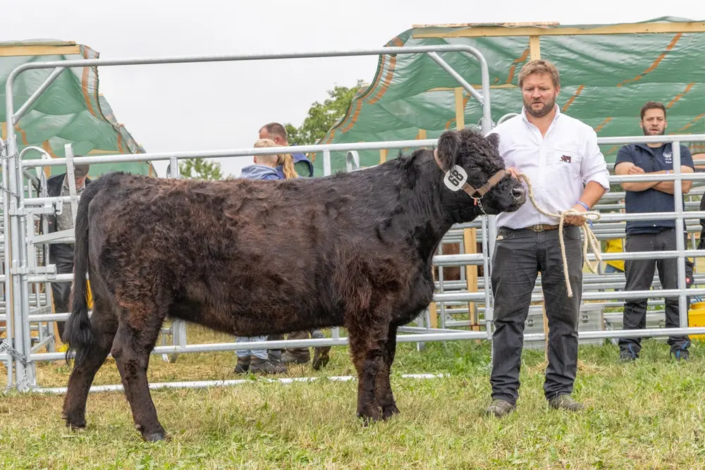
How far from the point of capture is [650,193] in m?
7.46

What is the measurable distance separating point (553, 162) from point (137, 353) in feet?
9.01

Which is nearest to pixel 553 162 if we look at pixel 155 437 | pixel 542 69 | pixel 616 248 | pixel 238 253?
pixel 542 69

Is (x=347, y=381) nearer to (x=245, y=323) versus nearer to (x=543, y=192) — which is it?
(x=245, y=323)

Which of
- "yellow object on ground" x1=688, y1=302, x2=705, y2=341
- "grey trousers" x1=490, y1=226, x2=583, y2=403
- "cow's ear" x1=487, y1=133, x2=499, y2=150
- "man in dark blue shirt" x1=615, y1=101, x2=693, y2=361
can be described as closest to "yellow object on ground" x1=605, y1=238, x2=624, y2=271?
"yellow object on ground" x1=688, y1=302, x2=705, y2=341

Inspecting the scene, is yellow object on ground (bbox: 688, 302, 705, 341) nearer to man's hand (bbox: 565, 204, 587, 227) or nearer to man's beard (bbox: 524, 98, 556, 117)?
man's hand (bbox: 565, 204, 587, 227)

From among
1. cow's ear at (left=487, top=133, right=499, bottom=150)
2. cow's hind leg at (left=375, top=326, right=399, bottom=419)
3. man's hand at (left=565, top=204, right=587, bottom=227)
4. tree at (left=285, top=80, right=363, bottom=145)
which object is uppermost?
tree at (left=285, top=80, right=363, bottom=145)

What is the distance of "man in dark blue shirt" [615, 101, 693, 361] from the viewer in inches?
290

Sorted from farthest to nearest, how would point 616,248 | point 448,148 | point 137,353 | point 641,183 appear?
point 616,248 → point 641,183 → point 448,148 → point 137,353

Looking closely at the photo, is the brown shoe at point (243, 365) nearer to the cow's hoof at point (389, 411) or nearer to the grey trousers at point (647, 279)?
the cow's hoof at point (389, 411)

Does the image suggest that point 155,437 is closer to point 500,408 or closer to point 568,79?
point 500,408

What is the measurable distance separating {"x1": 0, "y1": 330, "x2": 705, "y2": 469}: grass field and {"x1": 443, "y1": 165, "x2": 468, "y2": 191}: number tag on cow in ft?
4.58

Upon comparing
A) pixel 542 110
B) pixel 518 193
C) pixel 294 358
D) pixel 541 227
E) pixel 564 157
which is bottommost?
pixel 294 358

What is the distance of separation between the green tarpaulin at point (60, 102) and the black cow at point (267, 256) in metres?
3.00

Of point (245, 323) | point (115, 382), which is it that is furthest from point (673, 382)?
point (115, 382)
